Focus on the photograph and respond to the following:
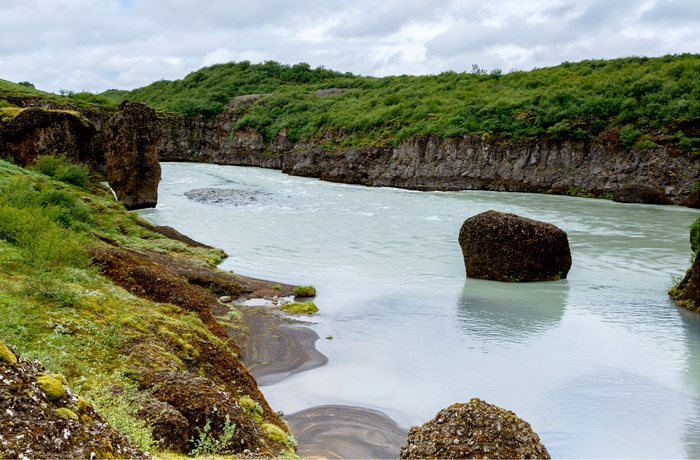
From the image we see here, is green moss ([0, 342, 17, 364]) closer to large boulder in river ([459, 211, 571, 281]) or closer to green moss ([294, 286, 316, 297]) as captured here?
green moss ([294, 286, 316, 297])

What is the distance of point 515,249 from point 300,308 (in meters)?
8.41

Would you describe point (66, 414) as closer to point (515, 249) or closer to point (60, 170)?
point (515, 249)

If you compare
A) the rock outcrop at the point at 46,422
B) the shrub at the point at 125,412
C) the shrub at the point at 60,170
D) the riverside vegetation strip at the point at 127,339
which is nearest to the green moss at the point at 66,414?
the rock outcrop at the point at 46,422

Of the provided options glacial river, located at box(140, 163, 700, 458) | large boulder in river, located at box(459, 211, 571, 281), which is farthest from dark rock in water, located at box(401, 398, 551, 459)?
large boulder in river, located at box(459, 211, 571, 281)

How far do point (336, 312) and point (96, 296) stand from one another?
25.2 ft

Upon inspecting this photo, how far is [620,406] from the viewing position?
1080 cm

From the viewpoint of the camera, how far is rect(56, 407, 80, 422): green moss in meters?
4.07

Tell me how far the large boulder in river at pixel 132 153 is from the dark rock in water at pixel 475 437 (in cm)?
3277

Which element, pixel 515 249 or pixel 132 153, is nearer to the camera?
pixel 515 249

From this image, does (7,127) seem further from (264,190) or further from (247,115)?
(247,115)

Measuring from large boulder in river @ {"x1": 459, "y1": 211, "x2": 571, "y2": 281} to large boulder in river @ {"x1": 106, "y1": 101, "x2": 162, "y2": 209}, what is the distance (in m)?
23.9

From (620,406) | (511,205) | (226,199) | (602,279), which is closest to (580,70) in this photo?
(511,205)

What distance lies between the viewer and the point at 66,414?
411 cm

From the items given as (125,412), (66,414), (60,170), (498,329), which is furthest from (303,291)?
(60,170)
